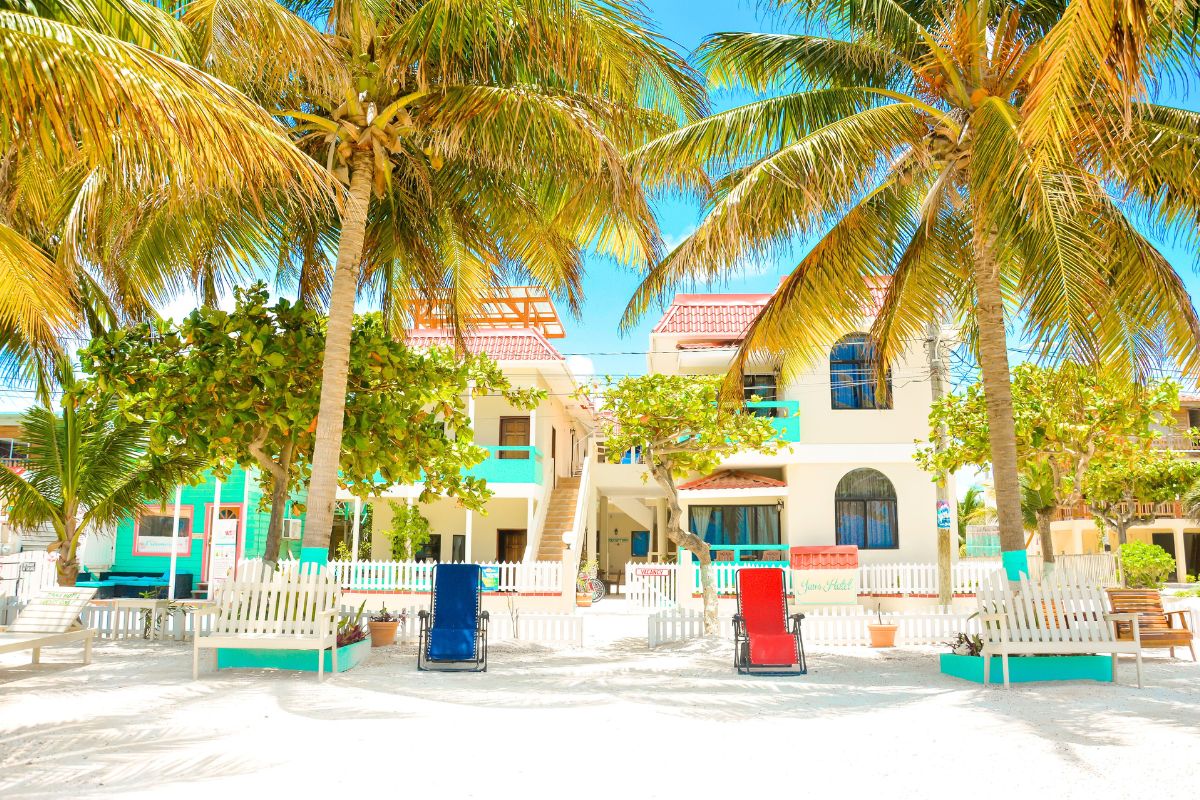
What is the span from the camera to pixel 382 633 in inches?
482

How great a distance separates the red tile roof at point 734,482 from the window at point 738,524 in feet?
3.84

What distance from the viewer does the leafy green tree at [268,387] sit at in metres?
10.8

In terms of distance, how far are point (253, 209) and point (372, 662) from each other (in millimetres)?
5610

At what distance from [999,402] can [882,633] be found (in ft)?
14.0

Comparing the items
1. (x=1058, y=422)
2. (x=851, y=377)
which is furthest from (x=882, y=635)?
(x=851, y=377)

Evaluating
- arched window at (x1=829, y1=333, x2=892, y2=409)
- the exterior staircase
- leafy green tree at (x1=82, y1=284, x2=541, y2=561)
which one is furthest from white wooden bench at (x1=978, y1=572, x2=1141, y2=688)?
the exterior staircase

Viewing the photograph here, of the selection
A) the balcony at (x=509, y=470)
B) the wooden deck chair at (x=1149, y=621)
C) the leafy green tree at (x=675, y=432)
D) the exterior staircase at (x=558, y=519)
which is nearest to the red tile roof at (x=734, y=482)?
the exterior staircase at (x=558, y=519)

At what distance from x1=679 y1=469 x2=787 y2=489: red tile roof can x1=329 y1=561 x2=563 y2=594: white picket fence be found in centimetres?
561

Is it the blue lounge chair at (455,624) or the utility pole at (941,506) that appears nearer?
the blue lounge chair at (455,624)

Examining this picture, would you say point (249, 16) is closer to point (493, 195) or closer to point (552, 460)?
point (493, 195)

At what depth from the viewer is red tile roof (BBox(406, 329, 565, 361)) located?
21.9 meters

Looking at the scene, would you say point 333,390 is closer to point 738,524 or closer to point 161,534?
point 738,524

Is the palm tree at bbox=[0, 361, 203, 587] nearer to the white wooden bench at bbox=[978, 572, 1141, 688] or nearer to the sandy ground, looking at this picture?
the sandy ground

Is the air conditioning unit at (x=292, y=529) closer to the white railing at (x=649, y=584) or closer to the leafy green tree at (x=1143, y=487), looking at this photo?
the white railing at (x=649, y=584)
